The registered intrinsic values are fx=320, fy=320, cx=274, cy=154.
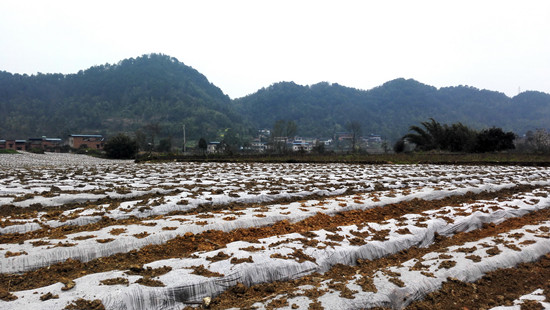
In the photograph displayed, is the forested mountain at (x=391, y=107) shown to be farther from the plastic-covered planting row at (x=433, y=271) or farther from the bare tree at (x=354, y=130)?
the plastic-covered planting row at (x=433, y=271)

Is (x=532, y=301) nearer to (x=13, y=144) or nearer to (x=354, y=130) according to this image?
(x=354, y=130)

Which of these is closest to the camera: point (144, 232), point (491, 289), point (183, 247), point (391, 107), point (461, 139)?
point (491, 289)

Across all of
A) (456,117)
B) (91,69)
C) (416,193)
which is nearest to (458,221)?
(416,193)

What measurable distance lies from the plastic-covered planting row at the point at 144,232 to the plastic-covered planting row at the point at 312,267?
0.79 metres

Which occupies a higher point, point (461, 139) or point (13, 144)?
point (461, 139)

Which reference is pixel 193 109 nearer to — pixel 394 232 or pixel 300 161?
pixel 300 161

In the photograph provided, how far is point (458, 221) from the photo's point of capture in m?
4.64

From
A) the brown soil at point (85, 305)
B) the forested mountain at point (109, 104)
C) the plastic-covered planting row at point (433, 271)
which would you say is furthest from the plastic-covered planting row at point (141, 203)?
the forested mountain at point (109, 104)

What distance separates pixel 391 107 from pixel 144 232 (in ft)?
279

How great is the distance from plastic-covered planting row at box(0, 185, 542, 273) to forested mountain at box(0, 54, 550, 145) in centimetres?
5505

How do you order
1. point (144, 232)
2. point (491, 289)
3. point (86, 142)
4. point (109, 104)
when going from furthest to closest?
1. point (109, 104)
2. point (86, 142)
3. point (144, 232)
4. point (491, 289)

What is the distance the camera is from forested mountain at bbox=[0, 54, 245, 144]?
68.5 m

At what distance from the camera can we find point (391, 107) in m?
81.7

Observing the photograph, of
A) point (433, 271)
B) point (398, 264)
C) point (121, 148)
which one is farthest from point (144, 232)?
point (121, 148)
